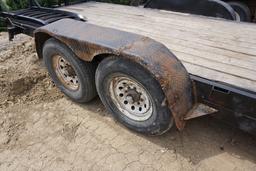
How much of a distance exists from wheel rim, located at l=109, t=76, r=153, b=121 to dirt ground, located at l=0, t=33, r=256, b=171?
1.00ft

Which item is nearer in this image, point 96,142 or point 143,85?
point 143,85

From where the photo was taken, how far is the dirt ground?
2561mm

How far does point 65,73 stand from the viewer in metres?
3.28

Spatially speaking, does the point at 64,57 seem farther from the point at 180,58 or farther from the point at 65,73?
the point at 180,58

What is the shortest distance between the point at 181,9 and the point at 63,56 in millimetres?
2510

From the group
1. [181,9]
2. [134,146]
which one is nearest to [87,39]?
[134,146]

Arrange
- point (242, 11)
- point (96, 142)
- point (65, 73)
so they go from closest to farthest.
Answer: point (96, 142), point (65, 73), point (242, 11)

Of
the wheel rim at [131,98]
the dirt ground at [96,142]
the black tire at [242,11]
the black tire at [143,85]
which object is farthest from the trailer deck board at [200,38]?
the black tire at [242,11]

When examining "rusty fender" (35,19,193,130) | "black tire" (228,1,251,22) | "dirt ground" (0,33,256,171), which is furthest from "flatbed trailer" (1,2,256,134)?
"black tire" (228,1,251,22)

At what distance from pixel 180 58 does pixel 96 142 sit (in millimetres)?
1298

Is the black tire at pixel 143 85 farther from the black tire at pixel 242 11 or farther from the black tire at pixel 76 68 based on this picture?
the black tire at pixel 242 11

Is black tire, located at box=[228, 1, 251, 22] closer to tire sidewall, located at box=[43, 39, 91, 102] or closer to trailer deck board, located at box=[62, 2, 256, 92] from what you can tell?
trailer deck board, located at box=[62, 2, 256, 92]

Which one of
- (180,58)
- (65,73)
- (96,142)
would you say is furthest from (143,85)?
(65,73)

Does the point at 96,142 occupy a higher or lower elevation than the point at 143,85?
lower
